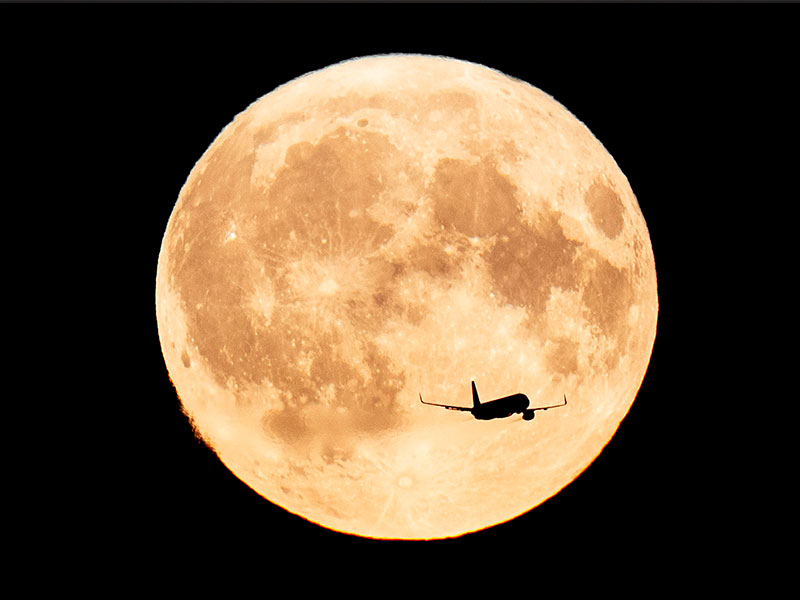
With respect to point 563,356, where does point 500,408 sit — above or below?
below

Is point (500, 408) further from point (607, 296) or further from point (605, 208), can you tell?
point (605, 208)

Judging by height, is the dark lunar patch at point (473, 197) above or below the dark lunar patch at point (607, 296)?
above

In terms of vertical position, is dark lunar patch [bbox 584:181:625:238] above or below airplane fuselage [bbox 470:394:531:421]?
above

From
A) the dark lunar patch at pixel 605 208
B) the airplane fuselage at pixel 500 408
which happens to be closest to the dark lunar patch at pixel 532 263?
the dark lunar patch at pixel 605 208

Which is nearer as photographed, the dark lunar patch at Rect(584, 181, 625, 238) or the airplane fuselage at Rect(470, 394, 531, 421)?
the airplane fuselage at Rect(470, 394, 531, 421)

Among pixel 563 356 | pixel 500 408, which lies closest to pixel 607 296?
pixel 563 356

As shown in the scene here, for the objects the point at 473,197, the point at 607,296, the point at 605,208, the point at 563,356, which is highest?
the point at 605,208

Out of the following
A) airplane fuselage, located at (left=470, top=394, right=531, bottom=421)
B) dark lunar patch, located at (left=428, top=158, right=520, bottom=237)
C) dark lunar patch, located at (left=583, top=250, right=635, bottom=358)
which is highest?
dark lunar patch, located at (left=428, top=158, right=520, bottom=237)

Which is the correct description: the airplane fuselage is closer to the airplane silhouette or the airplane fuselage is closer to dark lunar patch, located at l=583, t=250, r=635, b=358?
the airplane silhouette

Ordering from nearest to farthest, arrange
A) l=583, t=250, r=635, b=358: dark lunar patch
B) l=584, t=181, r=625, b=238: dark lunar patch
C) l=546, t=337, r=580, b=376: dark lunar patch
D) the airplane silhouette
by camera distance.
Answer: the airplane silhouette → l=546, t=337, r=580, b=376: dark lunar patch → l=583, t=250, r=635, b=358: dark lunar patch → l=584, t=181, r=625, b=238: dark lunar patch

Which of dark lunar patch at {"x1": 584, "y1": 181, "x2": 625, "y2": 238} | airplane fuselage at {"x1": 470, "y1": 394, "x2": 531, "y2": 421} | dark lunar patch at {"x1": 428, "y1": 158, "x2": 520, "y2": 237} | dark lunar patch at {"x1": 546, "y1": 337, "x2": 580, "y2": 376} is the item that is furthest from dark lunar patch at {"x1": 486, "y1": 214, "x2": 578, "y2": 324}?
airplane fuselage at {"x1": 470, "y1": 394, "x2": 531, "y2": 421}

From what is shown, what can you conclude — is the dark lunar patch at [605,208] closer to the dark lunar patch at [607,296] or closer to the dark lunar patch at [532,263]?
the dark lunar patch at [607,296]
